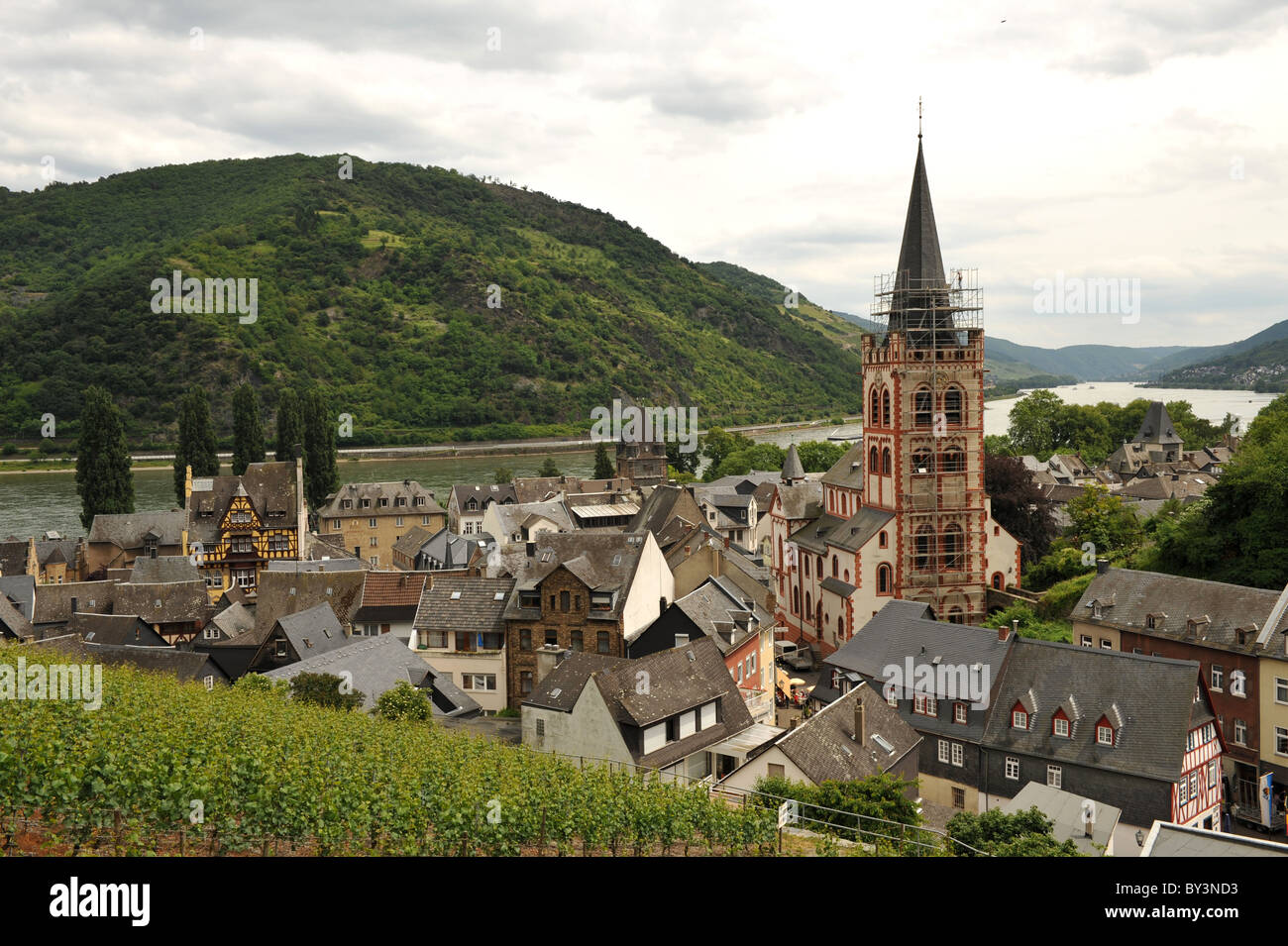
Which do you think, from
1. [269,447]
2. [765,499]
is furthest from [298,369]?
[765,499]

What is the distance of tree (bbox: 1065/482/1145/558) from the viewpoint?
190ft

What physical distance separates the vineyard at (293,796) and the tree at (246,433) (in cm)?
7681

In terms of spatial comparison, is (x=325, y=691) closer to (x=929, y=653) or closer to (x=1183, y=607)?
(x=929, y=653)

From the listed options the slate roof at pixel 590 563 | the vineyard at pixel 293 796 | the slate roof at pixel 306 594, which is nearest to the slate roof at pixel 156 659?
the slate roof at pixel 306 594

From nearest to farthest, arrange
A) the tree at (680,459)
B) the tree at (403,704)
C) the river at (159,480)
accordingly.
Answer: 1. the tree at (403,704)
2. the river at (159,480)
3. the tree at (680,459)

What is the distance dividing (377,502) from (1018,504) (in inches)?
2068

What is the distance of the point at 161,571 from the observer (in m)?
60.4

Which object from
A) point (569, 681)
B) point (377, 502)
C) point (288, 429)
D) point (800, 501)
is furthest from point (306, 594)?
point (288, 429)

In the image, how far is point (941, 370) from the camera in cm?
5384

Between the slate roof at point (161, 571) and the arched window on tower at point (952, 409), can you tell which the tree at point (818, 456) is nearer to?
the arched window on tower at point (952, 409)

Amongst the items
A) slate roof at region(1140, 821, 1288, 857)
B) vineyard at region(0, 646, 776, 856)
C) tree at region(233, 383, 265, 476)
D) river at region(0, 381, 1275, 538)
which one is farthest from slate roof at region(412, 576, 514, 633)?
river at region(0, 381, 1275, 538)

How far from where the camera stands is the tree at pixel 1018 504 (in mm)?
63281

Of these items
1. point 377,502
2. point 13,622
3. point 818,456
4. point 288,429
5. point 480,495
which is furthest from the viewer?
point 818,456
